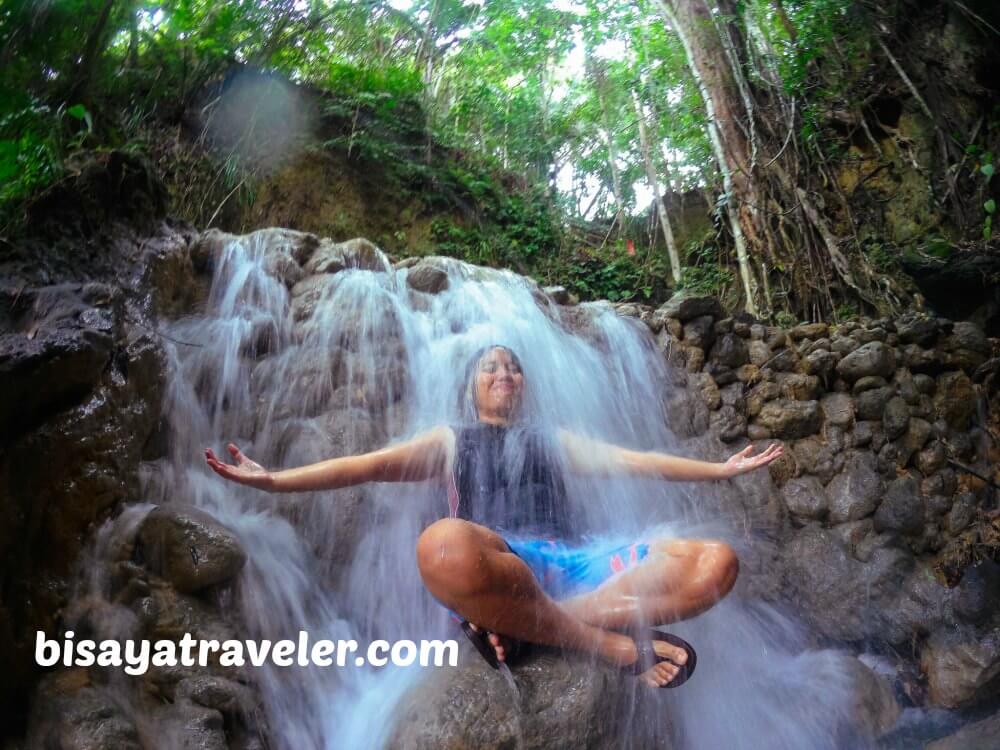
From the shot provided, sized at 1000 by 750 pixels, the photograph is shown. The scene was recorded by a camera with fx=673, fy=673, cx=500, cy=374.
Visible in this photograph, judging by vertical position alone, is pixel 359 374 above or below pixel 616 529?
above

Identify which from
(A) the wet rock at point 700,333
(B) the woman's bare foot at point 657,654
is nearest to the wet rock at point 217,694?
(B) the woman's bare foot at point 657,654

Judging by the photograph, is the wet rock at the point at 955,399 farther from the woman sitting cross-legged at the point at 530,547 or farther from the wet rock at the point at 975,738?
the woman sitting cross-legged at the point at 530,547

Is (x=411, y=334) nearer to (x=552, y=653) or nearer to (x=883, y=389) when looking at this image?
(x=552, y=653)

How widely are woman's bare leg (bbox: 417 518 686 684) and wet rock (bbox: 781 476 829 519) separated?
230 centimetres

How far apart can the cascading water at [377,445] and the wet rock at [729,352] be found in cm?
41

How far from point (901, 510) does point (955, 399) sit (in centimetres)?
104

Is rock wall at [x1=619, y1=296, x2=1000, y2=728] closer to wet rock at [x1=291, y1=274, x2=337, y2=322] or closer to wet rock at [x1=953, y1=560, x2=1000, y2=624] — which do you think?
wet rock at [x1=953, y1=560, x2=1000, y2=624]

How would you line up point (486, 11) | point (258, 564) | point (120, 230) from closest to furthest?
1. point (258, 564)
2. point (120, 230)
3. point (486, 11)

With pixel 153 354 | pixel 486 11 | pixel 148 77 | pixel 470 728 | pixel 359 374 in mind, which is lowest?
pixel 470 728

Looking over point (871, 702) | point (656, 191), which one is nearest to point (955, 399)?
point (871, 702)

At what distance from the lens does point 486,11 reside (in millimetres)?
10680

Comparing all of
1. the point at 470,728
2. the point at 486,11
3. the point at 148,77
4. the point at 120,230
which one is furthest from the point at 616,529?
the point at 486,11

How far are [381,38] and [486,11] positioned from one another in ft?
7.75

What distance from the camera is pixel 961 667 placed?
324cm
